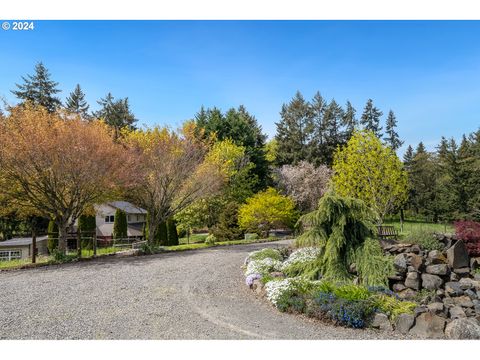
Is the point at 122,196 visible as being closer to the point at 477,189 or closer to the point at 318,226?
the point at 318,226

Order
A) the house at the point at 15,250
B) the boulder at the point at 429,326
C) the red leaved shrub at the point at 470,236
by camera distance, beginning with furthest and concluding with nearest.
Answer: the house at the point at 15,250, the red leaved shrub at the point at 470,236, the boulder at the point at 429,326

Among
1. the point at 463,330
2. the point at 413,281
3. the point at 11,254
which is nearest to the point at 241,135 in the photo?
the point at 11,254

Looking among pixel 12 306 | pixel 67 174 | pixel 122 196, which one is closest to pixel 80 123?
pixel 67 174

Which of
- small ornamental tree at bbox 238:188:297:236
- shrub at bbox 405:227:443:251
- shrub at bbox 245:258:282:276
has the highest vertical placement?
small ornamental tree at bbox 238:188:297:236

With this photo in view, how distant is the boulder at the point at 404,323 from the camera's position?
19.5 ft

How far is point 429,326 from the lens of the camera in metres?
5.83

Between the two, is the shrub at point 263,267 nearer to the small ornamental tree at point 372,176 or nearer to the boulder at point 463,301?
the boulder at point 463,301

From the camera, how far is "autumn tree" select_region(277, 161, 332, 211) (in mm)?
32406

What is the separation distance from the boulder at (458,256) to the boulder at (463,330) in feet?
15.4

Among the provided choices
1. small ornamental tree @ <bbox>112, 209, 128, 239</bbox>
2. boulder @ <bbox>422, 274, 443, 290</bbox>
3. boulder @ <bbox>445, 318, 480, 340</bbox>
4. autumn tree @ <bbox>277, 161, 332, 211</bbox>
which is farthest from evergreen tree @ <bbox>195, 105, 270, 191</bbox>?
boulder @ <bbox>445, 318, 480, 340</bbox>

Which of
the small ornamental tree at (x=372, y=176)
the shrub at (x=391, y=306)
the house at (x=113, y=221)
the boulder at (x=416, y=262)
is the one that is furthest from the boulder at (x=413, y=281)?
the house at (x=113, y=221)

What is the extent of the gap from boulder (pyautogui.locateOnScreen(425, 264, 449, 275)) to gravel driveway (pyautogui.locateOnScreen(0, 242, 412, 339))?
148 inches

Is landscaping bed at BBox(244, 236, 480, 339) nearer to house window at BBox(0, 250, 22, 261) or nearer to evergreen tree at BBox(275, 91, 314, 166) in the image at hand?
house window at BBox(0, 250, 22, 261)
